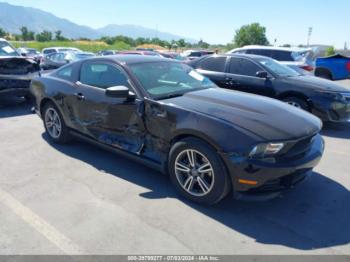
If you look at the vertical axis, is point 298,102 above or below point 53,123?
above

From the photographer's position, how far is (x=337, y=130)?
6.88m

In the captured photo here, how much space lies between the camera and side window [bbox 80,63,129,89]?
4.29 metres

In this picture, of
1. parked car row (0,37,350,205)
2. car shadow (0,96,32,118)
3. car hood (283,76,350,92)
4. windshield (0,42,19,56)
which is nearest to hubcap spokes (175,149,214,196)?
parked car row (0,37,350,205)

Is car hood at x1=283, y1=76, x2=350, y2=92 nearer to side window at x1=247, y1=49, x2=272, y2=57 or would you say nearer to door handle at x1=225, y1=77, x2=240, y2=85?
door handle at x1=225, y1=77, x2=240, y2=85

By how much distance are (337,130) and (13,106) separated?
316 inches

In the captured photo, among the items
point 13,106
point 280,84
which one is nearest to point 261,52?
point 280,84

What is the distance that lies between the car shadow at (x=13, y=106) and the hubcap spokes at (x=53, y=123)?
273 cm

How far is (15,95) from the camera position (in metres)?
8.11

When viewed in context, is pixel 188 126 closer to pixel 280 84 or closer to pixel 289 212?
pixel 289 212

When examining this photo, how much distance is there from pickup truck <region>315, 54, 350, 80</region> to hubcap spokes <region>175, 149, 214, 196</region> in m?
13.1

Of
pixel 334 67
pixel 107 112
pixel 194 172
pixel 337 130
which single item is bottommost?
pixel 337 130

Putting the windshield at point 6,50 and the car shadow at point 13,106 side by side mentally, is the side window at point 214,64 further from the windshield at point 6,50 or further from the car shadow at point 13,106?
the windshield at point 6,50

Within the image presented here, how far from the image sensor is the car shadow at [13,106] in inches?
314

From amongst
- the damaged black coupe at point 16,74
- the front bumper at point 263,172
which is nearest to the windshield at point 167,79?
the front bumper at point 263,172
